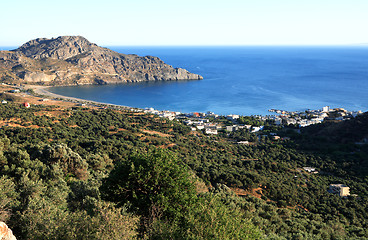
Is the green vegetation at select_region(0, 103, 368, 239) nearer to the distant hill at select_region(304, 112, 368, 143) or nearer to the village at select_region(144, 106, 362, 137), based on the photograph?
the distant hill at select_region(304, 112, 368, 143)

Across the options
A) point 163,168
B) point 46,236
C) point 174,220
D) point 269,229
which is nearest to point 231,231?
point 174,220

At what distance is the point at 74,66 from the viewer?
5994 inches

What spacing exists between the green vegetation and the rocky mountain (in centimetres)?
10198

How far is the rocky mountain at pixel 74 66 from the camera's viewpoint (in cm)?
13325

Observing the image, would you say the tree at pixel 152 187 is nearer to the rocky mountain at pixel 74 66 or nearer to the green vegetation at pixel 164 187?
the green vegetation at pixel 164 187

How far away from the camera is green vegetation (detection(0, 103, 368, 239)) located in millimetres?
9195

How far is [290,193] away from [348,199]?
651 centimetres

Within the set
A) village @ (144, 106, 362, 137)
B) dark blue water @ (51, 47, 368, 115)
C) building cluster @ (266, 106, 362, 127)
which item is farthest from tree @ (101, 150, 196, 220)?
dark blue water @ (51, 47, 368, 115)

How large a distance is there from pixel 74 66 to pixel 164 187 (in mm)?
156913

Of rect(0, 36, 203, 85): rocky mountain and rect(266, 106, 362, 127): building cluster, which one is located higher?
rect(0, 36, 203, 85): rocky mountain

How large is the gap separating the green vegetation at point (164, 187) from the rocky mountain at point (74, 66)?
101977 millimetres

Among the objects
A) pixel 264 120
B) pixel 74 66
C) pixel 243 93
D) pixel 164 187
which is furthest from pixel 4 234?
pixel 74 66

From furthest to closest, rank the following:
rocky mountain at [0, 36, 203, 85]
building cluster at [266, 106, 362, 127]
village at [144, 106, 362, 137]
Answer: rocky mountain at [0, 36, 203, 85] → building cluster at [266, 106, 362, 127] → village at [144, 106, 362, 137]

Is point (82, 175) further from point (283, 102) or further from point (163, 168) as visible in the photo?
point (283, 102)
